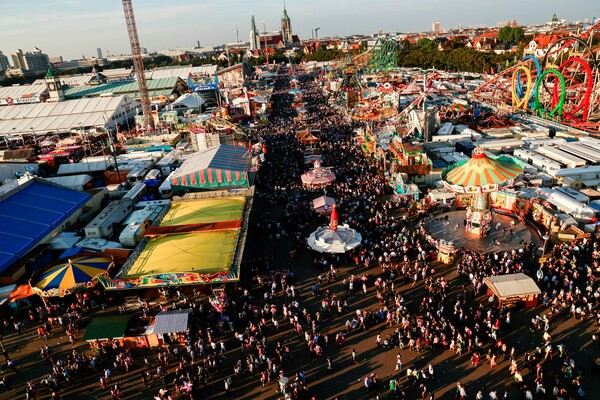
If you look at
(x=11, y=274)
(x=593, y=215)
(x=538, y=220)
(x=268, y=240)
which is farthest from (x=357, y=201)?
(x=11, y=274)

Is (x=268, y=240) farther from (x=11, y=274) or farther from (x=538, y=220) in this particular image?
(x=538, y=220)

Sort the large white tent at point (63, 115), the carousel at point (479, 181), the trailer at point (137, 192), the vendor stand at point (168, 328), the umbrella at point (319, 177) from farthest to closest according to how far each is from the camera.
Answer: the large white tent at point (63, 115) → the umbrella at point (319, 177) → the trailer at point (137, 192) → the carousel at point (479, 181) → the vendor stand at point (168, 328)

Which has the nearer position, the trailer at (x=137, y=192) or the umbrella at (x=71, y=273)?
the umbrella at (x=71, y=273)

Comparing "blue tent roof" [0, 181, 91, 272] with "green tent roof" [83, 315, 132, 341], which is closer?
"green tent roof" [83, 315, 132, 341]

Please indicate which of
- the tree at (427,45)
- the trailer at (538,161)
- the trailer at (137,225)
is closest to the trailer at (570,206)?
the trailer at (538,161)

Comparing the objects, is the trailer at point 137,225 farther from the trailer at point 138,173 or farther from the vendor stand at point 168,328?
the trailer at point 138,173

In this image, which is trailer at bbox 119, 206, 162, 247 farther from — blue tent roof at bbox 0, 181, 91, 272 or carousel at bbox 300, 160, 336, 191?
carousel at bbox 300, 160, 336, 191

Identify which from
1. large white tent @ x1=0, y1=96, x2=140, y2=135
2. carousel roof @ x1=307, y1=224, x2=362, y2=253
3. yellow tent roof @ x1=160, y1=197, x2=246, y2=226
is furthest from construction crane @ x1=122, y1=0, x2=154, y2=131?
carousel roof @ x1=307, y1=224, x2=362, y2=253
